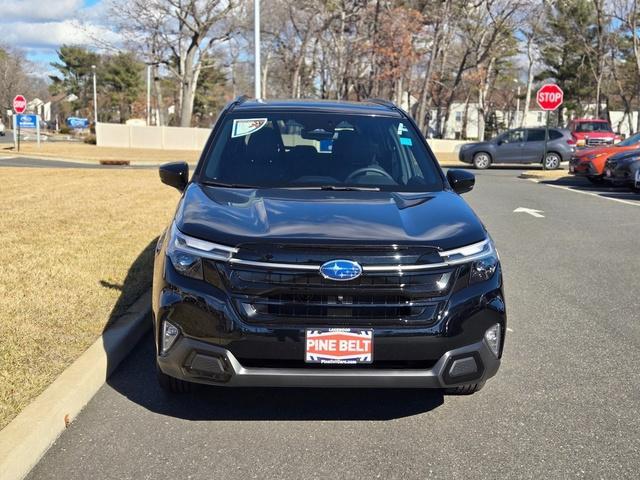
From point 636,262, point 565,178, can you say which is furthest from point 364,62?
point 636,262

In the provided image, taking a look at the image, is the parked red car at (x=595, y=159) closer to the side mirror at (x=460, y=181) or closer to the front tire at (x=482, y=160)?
the front tire at (x=482, y=160)

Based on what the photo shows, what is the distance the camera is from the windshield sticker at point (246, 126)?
4926 millimetres

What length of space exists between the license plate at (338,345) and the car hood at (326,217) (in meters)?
0.44

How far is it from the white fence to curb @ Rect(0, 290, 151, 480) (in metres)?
37.2

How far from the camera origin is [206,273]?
3352 mm

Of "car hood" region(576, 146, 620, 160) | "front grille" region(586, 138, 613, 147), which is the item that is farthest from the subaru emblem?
"front grille" region(586, 138, 613, 147)

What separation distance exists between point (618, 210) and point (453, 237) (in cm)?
1066

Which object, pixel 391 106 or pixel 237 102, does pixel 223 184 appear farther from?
pixel 391 106

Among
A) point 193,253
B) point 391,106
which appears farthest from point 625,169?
point 193,253

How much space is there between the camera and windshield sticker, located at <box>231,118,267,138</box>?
493cm

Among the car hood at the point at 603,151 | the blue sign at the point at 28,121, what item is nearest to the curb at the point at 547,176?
the car hood at the point at 603,151

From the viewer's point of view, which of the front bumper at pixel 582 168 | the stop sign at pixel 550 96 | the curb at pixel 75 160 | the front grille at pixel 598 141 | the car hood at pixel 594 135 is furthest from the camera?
the car hood at pixel 594 135

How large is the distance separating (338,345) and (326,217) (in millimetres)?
721

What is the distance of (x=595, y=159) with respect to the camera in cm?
1764
